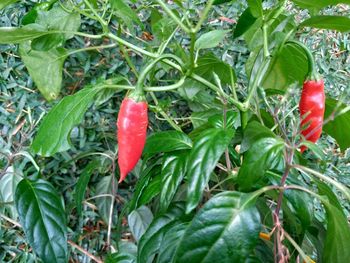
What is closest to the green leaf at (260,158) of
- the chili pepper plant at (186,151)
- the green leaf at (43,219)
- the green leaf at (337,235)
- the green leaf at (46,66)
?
the chili pepper plant at (186,151)

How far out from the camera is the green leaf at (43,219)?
2.52 ft

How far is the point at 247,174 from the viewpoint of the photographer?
1.87ft

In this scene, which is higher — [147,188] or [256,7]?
[256,7]

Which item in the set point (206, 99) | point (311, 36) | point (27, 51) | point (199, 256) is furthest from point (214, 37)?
point (311, 36)

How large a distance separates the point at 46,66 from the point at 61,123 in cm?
25

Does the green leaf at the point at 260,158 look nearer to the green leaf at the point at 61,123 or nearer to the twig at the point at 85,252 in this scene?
the green leaf at the point at 61,123

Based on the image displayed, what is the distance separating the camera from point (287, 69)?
3.09 feet

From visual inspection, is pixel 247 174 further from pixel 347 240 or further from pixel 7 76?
pixel 7 76

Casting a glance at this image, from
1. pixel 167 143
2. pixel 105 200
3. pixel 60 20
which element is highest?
pixel 60 20

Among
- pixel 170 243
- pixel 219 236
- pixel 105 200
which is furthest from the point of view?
pixel 105 200

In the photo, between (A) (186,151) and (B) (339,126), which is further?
(B) (339,126)

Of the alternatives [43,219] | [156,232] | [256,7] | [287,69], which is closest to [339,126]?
[287,69]

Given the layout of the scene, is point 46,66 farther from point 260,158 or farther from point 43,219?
point 260,158

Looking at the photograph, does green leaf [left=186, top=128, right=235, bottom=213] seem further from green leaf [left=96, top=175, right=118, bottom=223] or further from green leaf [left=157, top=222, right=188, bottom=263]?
green leaf [left=96, top=175, right=118, bottom=223]
